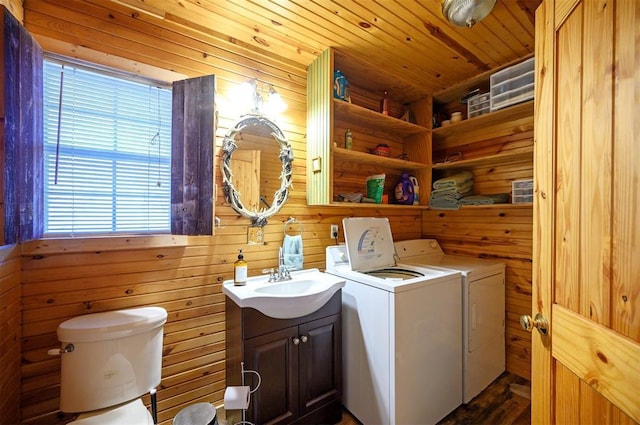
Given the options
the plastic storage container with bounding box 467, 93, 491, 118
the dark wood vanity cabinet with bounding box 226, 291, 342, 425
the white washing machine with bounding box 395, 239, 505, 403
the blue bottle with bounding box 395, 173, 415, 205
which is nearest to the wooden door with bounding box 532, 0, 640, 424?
the white washing machine with bounding box 395, 239, 505, 403

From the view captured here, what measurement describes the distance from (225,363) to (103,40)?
6.61 ft

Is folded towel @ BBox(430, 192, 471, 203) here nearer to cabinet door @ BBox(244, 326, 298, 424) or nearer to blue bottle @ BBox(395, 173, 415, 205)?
blue bottle @ BBox(395, 173, 415, 205)

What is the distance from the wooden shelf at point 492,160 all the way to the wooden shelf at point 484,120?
321 mm

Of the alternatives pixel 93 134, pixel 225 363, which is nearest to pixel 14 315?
pixel 93 134

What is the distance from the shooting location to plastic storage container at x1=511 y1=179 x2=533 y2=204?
199 cm

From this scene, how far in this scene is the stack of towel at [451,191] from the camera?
90.7 inches

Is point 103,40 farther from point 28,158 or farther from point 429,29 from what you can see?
point 429,29

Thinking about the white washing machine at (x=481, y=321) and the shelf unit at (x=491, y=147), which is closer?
the white washing machine at (x=481, y=321)

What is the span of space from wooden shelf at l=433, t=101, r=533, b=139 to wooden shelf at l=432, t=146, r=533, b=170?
32cm

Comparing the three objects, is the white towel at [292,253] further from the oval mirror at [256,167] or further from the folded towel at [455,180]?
the folded towel at [455,180]

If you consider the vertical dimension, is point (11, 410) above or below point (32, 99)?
below

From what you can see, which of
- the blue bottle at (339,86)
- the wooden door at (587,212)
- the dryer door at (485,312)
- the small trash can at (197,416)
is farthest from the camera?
the blue bottle at (339,86)

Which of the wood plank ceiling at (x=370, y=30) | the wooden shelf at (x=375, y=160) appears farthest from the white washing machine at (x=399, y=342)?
the wood plank ceiling at (x=370, y=30)

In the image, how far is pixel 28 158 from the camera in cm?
109
